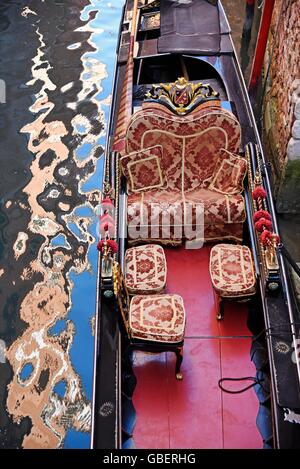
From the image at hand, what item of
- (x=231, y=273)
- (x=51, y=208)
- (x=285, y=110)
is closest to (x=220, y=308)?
(x=231, y=273)

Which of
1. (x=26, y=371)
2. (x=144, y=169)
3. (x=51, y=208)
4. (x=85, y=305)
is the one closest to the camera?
(x=144, y=169)

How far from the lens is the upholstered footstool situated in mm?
2787

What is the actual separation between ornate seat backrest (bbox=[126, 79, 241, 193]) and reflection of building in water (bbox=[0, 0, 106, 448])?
1.34 m

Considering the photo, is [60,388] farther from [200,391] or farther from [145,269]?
[200,391]

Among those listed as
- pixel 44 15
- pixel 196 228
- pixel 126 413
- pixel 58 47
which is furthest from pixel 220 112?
pixel 44 15

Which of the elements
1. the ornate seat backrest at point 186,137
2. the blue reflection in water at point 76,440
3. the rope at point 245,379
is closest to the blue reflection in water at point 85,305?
the blue reflection in water at point 76,440

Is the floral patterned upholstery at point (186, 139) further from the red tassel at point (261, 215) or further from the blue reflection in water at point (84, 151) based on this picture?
the blue reflection in water at point (84, 151)

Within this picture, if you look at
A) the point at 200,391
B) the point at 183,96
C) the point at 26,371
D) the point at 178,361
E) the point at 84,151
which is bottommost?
the point at 26,371

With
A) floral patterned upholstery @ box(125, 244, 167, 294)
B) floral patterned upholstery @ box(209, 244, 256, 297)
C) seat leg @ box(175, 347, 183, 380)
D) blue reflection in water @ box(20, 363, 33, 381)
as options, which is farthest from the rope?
blue reflection in water @ box(20, 363, 33, 381)

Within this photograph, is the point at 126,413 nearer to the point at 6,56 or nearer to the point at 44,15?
the point at 6,56

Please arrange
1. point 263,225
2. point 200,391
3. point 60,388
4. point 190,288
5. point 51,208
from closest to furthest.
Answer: point 200,391 → point 263,225 → point 190,288 → point 60,388 → point 51,208

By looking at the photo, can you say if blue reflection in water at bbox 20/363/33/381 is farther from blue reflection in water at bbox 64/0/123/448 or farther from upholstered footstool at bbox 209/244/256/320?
upholstered footstool at bbox 209/244/256/320

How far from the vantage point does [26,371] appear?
3600mm

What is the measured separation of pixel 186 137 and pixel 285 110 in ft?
4.38
